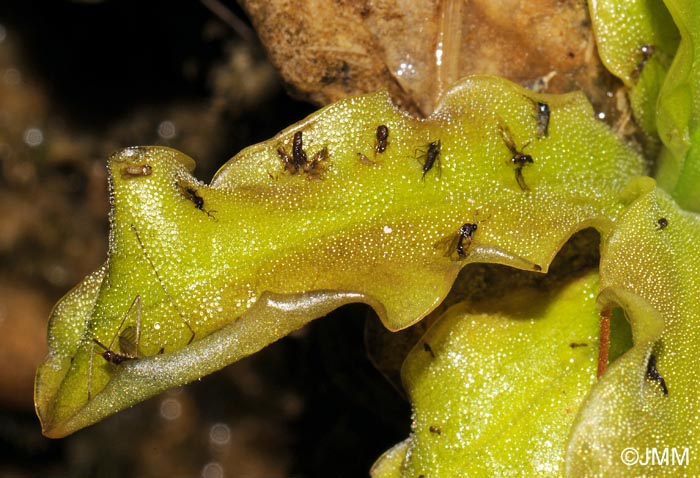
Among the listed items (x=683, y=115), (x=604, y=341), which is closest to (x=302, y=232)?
(x=604, y=341)

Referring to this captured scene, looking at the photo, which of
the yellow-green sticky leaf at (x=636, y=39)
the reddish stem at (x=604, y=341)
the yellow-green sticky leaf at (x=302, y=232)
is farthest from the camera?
the yellow-green sticky leaf at (x=636, y=39)

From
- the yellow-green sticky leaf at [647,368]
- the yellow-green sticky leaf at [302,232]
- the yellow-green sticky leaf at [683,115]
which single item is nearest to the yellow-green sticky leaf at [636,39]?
the yellow-green sticky leaf at [683,115]

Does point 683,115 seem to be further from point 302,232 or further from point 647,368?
point 302,232

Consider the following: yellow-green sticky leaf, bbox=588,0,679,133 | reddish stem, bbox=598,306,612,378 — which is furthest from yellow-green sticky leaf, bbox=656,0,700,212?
reddish stem, bbox=598,306,612,378

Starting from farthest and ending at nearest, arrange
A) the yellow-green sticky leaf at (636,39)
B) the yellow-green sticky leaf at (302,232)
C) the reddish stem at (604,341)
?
the yellow-green sticky leaf at (636,39)
the reddish stem at (604,341)
the yellow-green sticky leaf at (302,232)

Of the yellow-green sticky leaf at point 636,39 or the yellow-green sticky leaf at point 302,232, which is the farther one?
the yellow-green sticky leaf at point 636,39

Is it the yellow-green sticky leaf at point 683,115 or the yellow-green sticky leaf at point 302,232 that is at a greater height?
the yellow-green sticky leaf at point 683,115

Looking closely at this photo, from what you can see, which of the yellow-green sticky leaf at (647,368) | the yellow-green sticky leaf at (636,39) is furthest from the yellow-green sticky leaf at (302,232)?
the yellow-green sticky leaf at (636,39)

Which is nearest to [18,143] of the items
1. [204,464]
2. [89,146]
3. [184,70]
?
[89,146]

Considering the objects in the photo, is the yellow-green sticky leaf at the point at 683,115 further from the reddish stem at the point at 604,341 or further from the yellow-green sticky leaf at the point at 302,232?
the reddish stem at the point at 604,341
